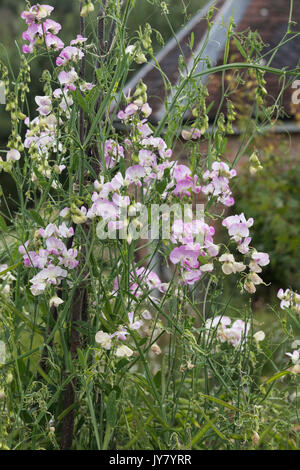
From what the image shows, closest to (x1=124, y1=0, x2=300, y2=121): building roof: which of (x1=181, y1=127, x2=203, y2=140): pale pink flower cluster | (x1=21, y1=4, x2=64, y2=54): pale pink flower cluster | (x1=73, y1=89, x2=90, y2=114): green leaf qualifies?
(x1=181, y1=127, x2=203, y2=140): pale pink flower cluster

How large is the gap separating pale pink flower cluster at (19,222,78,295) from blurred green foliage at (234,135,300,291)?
2.91 metres

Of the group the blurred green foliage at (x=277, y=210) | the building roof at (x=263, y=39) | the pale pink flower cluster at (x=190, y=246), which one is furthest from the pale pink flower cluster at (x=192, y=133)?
the blurred green foliage at (x=277, y=210)

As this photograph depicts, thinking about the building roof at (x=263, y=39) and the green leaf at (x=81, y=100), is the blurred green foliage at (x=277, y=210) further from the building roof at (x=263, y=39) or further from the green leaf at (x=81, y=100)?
the green leaf at (x=81, y=100)

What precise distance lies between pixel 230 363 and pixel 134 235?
0.56 metres

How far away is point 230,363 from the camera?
58.4 inches

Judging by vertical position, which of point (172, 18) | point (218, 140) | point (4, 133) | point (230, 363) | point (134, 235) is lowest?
point (4, 133)

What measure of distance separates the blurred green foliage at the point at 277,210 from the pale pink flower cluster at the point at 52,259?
291 cm

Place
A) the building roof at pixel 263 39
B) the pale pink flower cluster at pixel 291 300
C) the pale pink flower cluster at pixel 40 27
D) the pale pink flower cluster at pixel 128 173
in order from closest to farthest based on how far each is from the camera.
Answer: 1. the pale pink flower cluster at pixel 128 173
2. the pale pink flower cluster at pixel 40 27
3. the pale pink flower cluster at pixel 291 300
4. the building roof at pixel 263 39

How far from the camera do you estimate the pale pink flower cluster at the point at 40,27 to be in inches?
46.3

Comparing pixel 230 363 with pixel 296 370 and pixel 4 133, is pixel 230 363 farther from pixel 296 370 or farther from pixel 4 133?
pixel 4 133

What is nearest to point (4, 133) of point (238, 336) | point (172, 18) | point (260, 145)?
point (260, 145)

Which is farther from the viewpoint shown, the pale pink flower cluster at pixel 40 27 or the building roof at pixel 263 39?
the building roof at pixel 263 39

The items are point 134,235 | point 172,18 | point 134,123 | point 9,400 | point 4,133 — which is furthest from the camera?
point 4,133

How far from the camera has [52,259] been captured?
1.18 meters
